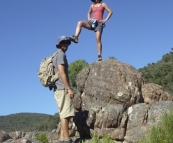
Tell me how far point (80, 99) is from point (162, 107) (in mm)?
2778

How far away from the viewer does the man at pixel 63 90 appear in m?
8.71

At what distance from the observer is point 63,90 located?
8.87 m

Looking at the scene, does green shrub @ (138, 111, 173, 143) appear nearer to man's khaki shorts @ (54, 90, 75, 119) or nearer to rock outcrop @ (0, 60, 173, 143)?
man's khaki shorts @ (54, 90, 75, 119)

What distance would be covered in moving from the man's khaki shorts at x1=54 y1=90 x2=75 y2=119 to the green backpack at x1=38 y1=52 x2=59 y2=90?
0.99 feet

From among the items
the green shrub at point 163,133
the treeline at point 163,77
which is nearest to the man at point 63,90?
the green shrub at point 163,133

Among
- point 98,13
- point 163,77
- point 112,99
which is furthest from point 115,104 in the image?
→ point 163,77

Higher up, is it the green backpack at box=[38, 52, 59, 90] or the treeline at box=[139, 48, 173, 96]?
the treeline at box=[139, 48, 173, 96]

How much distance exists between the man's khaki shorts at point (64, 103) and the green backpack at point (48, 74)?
30 cm

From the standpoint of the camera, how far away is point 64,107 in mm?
8914

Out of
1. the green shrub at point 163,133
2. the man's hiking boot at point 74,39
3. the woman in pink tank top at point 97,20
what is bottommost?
the green shrub at point 163,133

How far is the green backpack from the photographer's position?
29.6 ft

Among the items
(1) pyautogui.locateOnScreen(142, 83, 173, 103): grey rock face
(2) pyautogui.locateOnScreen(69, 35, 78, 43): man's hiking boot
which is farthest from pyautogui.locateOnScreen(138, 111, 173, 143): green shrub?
(1) pyautogui.locateOnScreen(142, 83, 173, 103): grey rock face

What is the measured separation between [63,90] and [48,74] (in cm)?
59

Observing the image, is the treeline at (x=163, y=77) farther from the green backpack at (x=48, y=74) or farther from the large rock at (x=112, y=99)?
the green backpack at (x=48, y=74)
